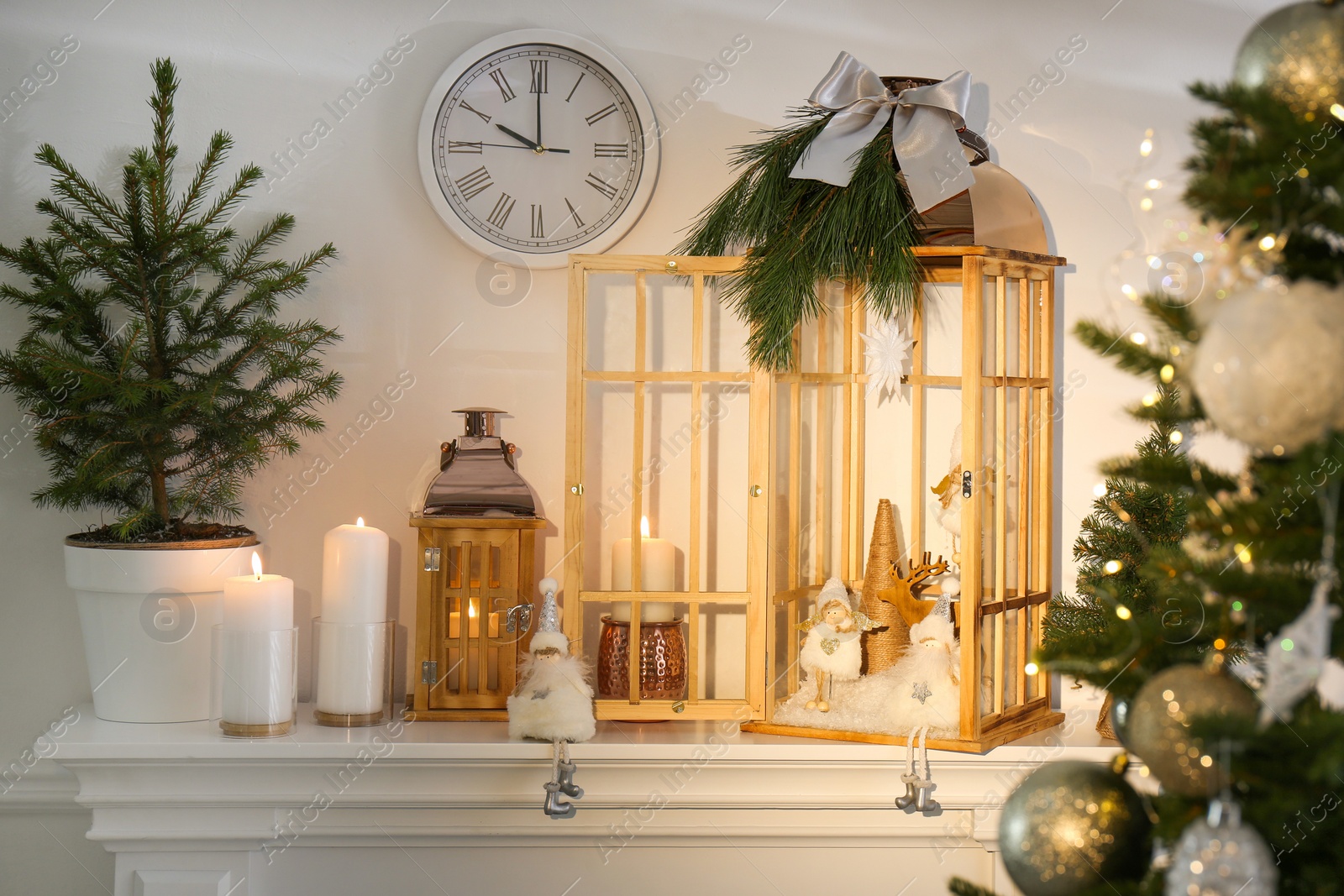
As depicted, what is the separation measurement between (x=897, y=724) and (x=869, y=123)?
925 millimetres

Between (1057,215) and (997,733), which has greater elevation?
(1057,215)

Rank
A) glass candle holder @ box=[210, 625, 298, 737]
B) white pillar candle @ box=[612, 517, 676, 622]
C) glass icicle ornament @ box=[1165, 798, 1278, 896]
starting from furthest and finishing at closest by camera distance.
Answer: white pillar candle @ box=[612, 517, 676, 622]
glass candle holder @ box=[210, 625, 298, 737]
glass icicle ornament @ box=[1165, 798, 1278, 896]

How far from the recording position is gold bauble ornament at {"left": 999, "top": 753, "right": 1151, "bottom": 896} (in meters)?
0.69

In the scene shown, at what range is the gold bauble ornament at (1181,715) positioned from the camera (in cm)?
65

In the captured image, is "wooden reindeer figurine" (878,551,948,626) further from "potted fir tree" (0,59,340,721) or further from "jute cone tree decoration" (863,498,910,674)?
"potted fir tree" (0,59,340,721)

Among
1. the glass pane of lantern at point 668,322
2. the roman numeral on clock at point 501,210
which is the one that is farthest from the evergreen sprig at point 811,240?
the roman numeral on clock at point 501,210

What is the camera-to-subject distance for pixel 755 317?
5.03 feet

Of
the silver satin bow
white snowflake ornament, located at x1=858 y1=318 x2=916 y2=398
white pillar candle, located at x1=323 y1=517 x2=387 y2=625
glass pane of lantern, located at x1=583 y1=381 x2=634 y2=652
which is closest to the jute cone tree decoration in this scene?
white snowflake ornament, located at x1=858 y1=318 x2=916 y2=398

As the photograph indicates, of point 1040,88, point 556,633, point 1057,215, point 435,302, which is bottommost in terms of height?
point 556,633

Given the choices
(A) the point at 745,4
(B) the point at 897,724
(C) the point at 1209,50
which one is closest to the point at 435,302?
(A) the point at 745,4

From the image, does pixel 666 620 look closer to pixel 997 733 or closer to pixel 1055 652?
pixel 997 733

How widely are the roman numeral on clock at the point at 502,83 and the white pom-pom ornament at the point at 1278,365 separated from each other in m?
1.42

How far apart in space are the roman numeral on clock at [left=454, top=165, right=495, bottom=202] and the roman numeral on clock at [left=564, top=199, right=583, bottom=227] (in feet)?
0.49

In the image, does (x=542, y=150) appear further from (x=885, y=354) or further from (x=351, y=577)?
(x=351, y=577)
